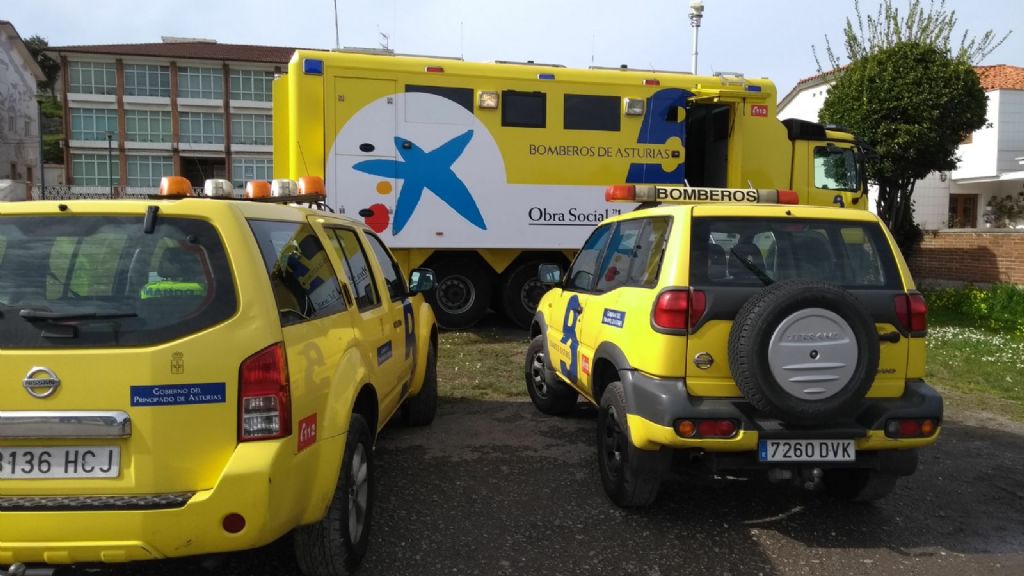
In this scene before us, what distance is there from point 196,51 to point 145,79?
4.33m

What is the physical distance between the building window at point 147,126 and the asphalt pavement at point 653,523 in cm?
5537

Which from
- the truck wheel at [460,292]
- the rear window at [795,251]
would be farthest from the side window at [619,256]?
the truck wheel at [460,292]

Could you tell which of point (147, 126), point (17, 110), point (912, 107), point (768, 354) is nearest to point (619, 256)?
point (768, 354)

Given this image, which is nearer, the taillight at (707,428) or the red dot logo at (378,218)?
the taillight at (707,428)

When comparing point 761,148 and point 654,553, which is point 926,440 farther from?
point 761,148

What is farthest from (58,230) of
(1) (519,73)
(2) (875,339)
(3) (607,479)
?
(1) (519,73)

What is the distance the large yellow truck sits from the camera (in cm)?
959

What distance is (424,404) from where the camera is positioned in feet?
19.3

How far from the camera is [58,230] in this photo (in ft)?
9.39

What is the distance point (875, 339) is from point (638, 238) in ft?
4.88

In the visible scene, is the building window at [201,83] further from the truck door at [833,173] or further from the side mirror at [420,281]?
the side mirror at [420,281]

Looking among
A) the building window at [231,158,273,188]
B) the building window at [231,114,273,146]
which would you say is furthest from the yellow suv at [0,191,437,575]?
the building window at [231,114,273,146]

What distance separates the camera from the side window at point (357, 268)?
13.4 feet

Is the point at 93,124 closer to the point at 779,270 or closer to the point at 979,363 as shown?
the point at 979,363
